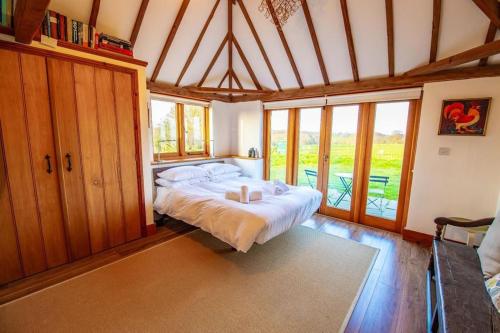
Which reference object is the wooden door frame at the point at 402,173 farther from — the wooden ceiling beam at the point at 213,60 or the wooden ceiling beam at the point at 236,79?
the wooden ceiling beam at the point at 213,60

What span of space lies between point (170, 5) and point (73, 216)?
Answer: 280cm

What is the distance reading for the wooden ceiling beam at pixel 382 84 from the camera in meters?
2.65

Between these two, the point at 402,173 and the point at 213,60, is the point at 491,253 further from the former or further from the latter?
the point at 213,60

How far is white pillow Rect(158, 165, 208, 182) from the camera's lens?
3479 mm

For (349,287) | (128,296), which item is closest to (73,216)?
(128,296)

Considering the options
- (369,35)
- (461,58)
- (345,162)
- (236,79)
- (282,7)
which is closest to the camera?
(461,58)

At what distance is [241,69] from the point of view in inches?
169

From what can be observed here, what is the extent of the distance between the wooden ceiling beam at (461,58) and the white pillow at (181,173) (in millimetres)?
3478

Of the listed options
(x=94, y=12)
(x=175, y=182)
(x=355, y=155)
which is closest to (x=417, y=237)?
(x=355, y=155)

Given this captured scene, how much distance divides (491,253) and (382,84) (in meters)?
2.51

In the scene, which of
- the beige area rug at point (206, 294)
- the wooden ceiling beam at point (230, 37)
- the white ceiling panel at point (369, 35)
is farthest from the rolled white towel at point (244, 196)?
the wooden ceiling beam at point (230, 37)

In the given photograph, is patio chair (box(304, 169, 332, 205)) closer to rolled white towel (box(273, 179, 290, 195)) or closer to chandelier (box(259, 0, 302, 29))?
rolled white towel (box(273, 179, 290, 195))

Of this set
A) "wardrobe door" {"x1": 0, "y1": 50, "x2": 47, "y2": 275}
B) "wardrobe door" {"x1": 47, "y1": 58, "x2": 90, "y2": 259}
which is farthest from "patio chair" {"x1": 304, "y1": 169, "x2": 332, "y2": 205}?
"wardrobe door" {"x1": 0, "y1": 50, "x2": 47, "y2": 275}

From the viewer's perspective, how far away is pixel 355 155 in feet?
12.5
